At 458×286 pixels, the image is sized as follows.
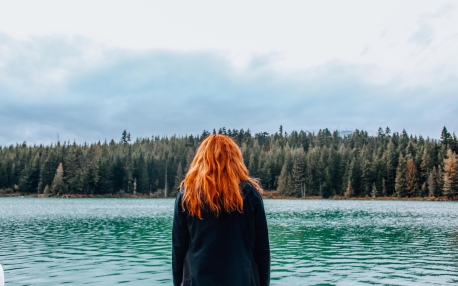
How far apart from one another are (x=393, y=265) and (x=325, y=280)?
16.3 feet

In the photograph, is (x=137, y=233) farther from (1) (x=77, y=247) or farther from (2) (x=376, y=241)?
(2) (x=376, y=241)

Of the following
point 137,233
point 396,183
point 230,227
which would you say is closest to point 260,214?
point 230,227

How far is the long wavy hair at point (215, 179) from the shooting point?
4.19 metres

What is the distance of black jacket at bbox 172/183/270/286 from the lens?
4.23 meters

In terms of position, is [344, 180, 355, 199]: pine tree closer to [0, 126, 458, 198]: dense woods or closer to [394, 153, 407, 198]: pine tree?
[0, 126, 458, 198]: dense woods

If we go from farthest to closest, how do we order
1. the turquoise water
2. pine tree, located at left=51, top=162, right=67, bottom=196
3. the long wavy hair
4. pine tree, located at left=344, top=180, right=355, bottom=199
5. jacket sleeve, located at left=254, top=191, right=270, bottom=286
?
pine tree, located at left=51, top=162, right=67, bottom=196, pine tree, located at left=344, top=180, right=355, bottom=199, the turquoise water, jacket sleeve, located at left=254, top=191, right=270, bottom=286, the long wavy hair

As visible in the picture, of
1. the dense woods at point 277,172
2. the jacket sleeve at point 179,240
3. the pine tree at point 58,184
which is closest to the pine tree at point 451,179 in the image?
the dense woods at point 277,172

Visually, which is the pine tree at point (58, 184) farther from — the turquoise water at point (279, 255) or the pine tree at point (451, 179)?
the pine tree at point (451, 179)

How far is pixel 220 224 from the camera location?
4234mm

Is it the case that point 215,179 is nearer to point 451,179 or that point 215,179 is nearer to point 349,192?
point 451,179

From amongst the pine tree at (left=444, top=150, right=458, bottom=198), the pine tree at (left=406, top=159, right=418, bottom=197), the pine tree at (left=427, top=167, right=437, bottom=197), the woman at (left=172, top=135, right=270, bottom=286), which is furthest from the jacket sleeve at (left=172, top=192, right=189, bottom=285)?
the pine tree at (left=406, top=159, right=418, bottom=197)

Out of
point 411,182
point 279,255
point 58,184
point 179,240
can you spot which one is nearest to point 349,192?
point 411,182

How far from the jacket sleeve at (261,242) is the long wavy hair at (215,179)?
0.64 ft

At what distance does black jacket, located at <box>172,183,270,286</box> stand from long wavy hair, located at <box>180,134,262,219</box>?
88mm
